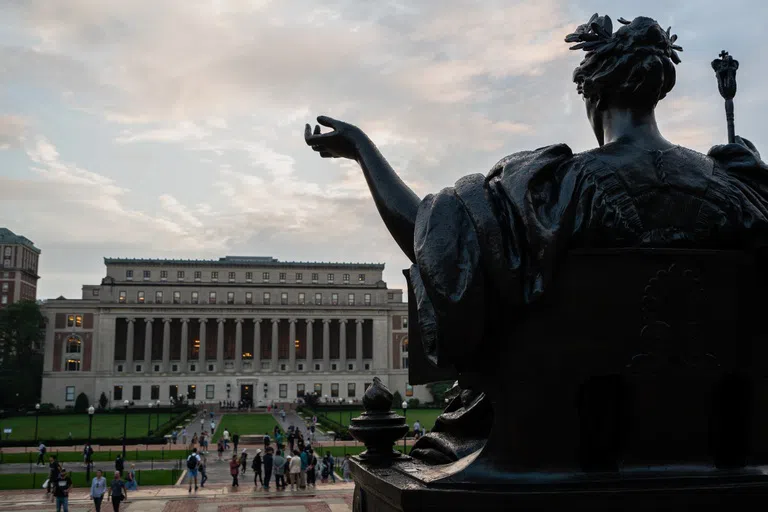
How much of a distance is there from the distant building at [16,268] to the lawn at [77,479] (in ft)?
252

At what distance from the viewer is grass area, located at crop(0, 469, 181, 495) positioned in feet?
77.5

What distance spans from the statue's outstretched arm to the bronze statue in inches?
18.2

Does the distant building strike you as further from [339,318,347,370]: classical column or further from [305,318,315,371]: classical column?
[339,318,347,370]: classical column

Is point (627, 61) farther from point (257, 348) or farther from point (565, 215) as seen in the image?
point (257, 348)

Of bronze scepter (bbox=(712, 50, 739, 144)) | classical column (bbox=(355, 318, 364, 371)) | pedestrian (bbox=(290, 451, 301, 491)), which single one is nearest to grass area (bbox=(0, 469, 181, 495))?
pedestrian (bbox=(290, 451, 301, 491))

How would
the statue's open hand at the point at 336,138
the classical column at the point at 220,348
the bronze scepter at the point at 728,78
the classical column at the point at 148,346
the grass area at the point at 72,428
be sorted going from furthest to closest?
1. the classical column at the point at 220,348
2. the classical column at the point at 148,346
3. the grass area at the point at 72,428
4. the bronze scepter at the point at 728,78
5. the statue's open hand at the point at 336,138

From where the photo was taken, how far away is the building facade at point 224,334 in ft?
267

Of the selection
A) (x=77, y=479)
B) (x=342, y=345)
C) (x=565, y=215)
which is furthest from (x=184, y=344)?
(x=565, y=215)

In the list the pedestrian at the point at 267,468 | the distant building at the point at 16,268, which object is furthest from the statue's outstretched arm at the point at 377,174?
the distant building at the point at 16,268

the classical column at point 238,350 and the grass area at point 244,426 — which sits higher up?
the classical column at point 238,350

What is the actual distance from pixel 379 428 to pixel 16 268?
10641 cm

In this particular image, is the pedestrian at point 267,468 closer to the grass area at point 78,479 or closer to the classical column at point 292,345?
the grass area at point 78,479

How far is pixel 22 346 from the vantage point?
265ft

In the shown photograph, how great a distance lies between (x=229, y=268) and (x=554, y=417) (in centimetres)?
9034
